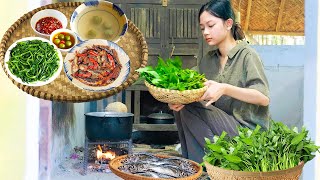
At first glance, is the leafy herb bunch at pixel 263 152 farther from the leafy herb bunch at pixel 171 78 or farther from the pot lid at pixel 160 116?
the pot lid at pixel 160 116

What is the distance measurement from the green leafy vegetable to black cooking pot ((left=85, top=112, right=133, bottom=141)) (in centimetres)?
284

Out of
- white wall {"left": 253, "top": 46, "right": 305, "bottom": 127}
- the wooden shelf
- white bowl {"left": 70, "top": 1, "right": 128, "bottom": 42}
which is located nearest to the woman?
white bowl {"left": 70, "top": 1, "right": 128, "bottom": 42}

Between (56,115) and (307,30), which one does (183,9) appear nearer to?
(56,115)

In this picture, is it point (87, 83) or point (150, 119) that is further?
point (150, 119)

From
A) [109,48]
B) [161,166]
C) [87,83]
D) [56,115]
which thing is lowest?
[56,115]

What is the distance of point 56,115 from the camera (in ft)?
15.9

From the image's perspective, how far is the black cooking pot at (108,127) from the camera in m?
4.76

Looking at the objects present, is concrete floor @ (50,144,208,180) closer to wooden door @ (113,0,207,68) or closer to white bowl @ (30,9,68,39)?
wooden door @ (113,0,207,68)

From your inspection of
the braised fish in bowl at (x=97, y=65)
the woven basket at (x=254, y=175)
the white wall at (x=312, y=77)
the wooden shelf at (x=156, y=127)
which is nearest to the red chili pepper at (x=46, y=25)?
the braised fish in bowl at (x=97, y=65)

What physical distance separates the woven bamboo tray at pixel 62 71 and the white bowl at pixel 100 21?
8 centimetres

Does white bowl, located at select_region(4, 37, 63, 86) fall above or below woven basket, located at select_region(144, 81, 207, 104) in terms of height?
above

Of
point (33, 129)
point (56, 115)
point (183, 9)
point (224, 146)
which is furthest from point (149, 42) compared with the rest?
point (224, 146)

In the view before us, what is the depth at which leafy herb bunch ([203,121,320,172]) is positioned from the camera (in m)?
1.90

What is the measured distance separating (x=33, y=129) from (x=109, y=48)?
1.07 m
